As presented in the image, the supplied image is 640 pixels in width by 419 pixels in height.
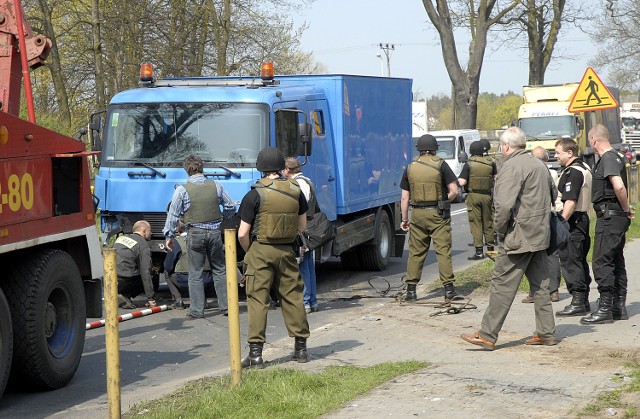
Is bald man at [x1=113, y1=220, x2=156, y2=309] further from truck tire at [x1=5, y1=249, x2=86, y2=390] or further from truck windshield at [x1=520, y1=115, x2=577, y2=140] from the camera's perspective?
truck windshield at [x1=520, y1=115, x2=577, y2=140]

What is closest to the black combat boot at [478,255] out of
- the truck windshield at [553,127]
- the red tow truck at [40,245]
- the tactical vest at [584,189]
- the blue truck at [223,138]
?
the blue truck at [223,138]

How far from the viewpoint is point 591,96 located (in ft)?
55.6

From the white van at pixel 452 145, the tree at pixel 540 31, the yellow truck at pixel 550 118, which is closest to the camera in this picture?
the white van at pixel 452 145

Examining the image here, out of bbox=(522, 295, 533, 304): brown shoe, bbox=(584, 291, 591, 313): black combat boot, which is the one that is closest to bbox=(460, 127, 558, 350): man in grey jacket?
bbox=(584, 291, 591, 313): black combat boot

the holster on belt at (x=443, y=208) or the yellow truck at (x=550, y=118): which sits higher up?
the yellow truck at (x=550, y=118)

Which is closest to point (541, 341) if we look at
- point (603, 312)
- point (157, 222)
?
point (603, 312)

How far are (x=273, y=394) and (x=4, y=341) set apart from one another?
1826mm

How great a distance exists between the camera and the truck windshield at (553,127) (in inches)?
1363

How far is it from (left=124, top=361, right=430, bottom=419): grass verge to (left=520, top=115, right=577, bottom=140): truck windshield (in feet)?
91.3

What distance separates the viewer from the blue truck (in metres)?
12.3

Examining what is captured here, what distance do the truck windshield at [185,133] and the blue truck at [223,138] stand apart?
0.04 ft

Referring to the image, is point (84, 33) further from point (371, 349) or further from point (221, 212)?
point (371, 349)

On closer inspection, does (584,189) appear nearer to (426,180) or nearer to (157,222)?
(426,180)

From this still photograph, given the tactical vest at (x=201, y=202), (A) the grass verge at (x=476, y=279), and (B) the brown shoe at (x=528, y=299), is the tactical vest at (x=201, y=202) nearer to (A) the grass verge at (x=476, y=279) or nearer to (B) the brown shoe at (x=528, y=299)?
(A) the grass verge at (x=476, y=279)
